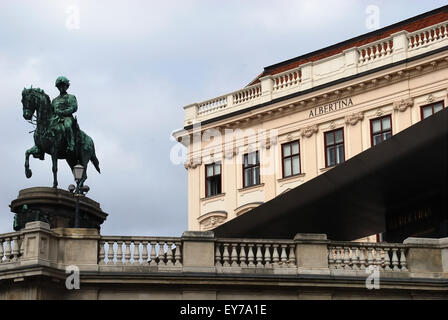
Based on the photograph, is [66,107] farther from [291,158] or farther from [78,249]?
[291,158]

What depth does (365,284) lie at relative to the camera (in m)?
23.2

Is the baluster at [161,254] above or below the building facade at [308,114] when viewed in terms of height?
below

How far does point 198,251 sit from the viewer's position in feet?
76.2

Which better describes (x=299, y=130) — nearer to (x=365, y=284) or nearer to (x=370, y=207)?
(x=370, y=207)

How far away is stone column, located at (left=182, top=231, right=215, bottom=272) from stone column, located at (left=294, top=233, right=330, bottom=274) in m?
2.10

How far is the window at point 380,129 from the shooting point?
45.0 meters

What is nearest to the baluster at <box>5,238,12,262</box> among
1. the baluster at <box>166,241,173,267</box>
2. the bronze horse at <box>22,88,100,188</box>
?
the baluster at <box>166,241,173,267</box>

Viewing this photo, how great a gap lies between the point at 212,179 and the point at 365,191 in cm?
2304

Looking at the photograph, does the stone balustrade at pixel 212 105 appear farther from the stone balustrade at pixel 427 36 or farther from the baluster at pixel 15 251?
the baluster at pixel 15 251

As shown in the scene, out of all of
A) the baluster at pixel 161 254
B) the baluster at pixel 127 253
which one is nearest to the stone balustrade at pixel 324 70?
the baluster at pixel 161 254

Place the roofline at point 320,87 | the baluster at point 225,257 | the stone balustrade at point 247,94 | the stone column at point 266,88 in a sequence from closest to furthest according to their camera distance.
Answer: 1. the baluster at point 225,257
2. the roofline at point 320,87
3. the stone column at point 266,88
4. the stone balustrade at point 247,94

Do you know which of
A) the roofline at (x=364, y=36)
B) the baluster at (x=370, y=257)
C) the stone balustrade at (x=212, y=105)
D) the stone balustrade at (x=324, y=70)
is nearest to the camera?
the baluster at (x=370, y=257)

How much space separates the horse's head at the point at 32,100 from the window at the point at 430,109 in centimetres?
2017
